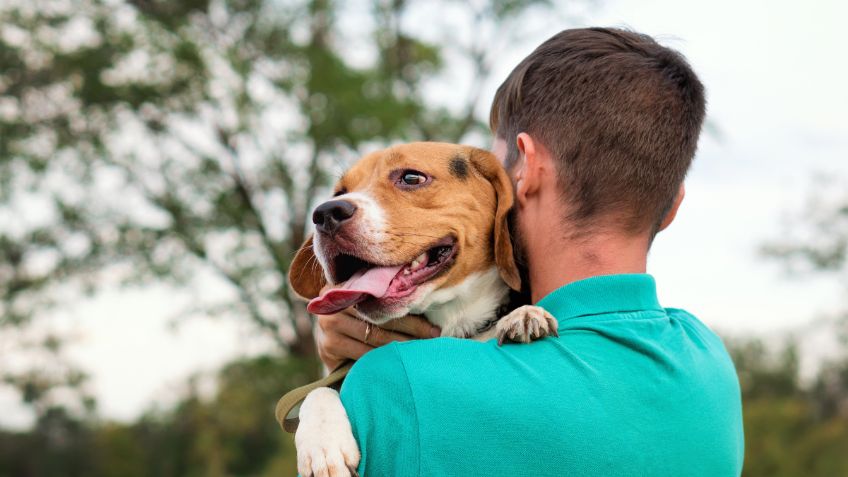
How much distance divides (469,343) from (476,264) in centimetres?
106

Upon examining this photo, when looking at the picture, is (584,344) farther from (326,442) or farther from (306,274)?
(306,274)

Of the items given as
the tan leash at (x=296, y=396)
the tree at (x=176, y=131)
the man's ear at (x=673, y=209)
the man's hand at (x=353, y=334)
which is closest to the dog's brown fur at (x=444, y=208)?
the man's hand at (x=353, y=334)

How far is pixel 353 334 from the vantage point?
3.23m

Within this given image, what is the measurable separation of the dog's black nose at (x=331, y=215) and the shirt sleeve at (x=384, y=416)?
95cm

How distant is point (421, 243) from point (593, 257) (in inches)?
33.1

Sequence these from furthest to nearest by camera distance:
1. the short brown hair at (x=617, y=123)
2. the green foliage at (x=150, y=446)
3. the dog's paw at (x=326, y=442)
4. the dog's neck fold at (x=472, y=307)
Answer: the green foliage at (x=150, y=446) < the dog's neck fold at (x=472, y=307) < the short brown hair at (x=617, y=123) < the dog's paw at (x=326, y=442)

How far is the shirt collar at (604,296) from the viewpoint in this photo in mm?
2459

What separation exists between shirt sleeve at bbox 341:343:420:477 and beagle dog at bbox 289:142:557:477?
22.2 inches

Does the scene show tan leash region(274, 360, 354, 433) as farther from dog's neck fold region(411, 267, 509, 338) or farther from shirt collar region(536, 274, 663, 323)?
shirt collar region(536, 274, 663, 323)

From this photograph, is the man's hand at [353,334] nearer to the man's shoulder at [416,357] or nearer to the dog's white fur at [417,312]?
the dog's white fur at [417,312]

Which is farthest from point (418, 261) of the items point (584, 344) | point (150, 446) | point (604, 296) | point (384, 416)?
point (150, 446)

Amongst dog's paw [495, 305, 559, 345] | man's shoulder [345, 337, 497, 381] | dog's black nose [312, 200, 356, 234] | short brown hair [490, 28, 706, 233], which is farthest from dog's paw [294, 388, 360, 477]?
short brown hair [490, 28, 706, 233]

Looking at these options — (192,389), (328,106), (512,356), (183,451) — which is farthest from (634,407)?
(183,451)

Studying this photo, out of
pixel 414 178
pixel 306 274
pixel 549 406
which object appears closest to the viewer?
pixel 549 406
